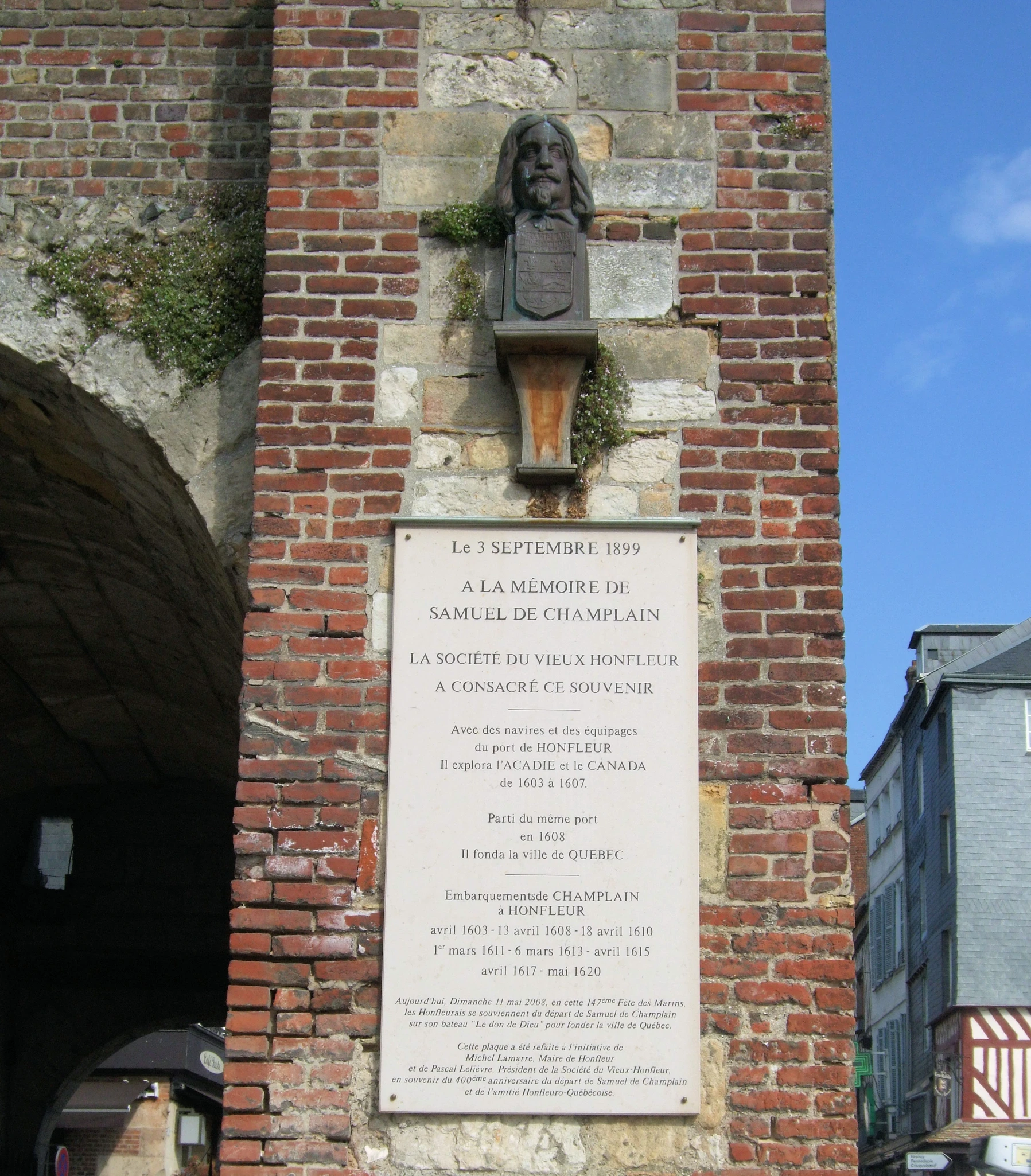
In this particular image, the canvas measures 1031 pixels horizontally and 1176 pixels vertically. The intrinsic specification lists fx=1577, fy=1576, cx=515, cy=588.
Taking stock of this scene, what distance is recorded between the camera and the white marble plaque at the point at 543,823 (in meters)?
4.41

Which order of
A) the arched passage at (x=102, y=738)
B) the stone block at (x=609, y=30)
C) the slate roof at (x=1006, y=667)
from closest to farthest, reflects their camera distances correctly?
the stone block at (x=609, y=30) → the arched passage at (x=102, y=738) → the slate roof at (x=1006, y=667)

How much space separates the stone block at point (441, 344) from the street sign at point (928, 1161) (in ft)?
76.5

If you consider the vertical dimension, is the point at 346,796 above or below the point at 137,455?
below

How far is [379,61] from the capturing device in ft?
17.5

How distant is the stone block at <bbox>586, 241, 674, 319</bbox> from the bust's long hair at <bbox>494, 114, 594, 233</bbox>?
13cm

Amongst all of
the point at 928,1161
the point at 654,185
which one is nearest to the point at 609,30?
the point at 654,185

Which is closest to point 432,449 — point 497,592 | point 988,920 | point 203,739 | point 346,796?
point 497,592

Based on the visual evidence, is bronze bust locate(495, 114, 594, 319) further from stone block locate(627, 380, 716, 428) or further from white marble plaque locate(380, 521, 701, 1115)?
white marble plaque locate(380, 521, 701, 1115)

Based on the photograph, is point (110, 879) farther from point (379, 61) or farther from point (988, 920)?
point (988, 920)

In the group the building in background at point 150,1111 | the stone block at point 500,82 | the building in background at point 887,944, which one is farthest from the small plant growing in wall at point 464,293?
the building in background at point 887,944

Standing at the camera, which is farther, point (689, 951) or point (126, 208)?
point (126, 208)

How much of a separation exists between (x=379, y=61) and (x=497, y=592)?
75.4 inches

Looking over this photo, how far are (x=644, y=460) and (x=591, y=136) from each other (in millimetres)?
1155

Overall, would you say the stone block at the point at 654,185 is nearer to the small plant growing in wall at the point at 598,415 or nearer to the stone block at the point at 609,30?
the stone block at the point at 609,30
